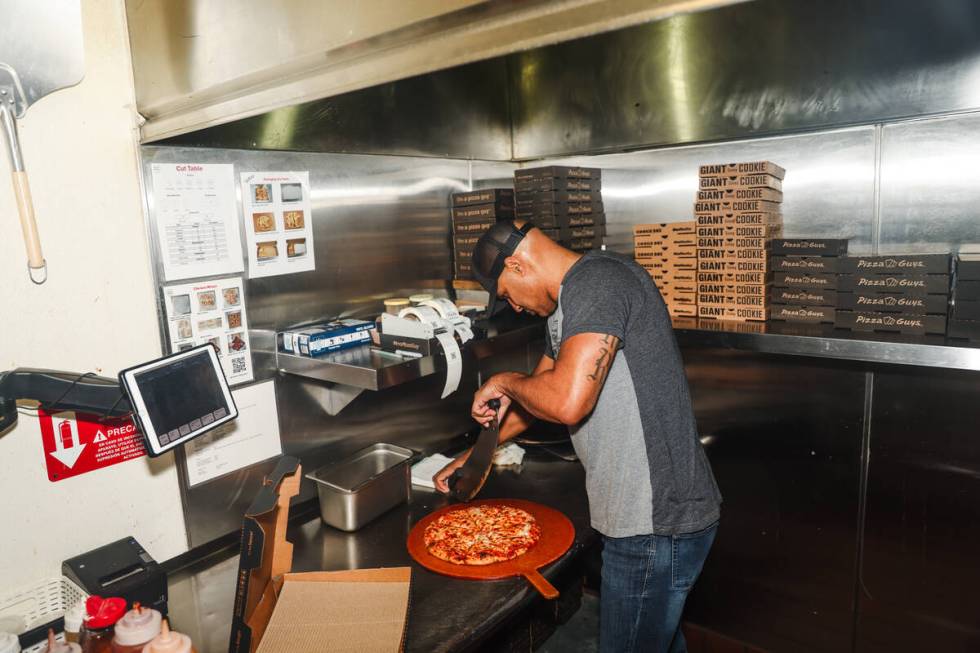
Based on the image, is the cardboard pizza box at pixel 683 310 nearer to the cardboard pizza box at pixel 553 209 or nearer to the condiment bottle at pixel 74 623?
the cardboard pizza box at pixel 553 209

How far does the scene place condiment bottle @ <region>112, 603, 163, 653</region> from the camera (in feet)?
3.59

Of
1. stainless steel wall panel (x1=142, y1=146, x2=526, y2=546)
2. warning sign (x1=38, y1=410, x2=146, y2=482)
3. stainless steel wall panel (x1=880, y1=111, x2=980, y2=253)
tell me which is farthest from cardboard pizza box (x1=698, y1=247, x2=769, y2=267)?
warning sign (x1=38, y1=410, x2=146, y2=482)

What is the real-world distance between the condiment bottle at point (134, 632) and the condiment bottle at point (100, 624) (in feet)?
0.12

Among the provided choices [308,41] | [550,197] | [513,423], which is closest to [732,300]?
[550,197]

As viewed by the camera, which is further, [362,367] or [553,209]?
→ [553,209]

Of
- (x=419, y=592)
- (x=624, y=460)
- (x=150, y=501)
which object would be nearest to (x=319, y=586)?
(x=419, y=592)

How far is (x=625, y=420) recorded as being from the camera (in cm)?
176

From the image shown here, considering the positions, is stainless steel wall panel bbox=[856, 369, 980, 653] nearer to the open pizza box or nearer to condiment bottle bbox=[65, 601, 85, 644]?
the open pizza box

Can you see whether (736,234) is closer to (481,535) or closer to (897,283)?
(897,283)

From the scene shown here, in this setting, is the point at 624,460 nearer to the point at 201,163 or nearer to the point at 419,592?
the point at 419,592

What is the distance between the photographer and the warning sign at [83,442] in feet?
5.26

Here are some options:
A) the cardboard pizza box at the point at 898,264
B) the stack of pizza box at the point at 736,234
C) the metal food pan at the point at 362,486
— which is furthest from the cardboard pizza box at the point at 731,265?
the metal food pan at the point at 362,486

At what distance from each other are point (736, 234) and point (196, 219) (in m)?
1.78

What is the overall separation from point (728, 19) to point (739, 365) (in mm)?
1310
